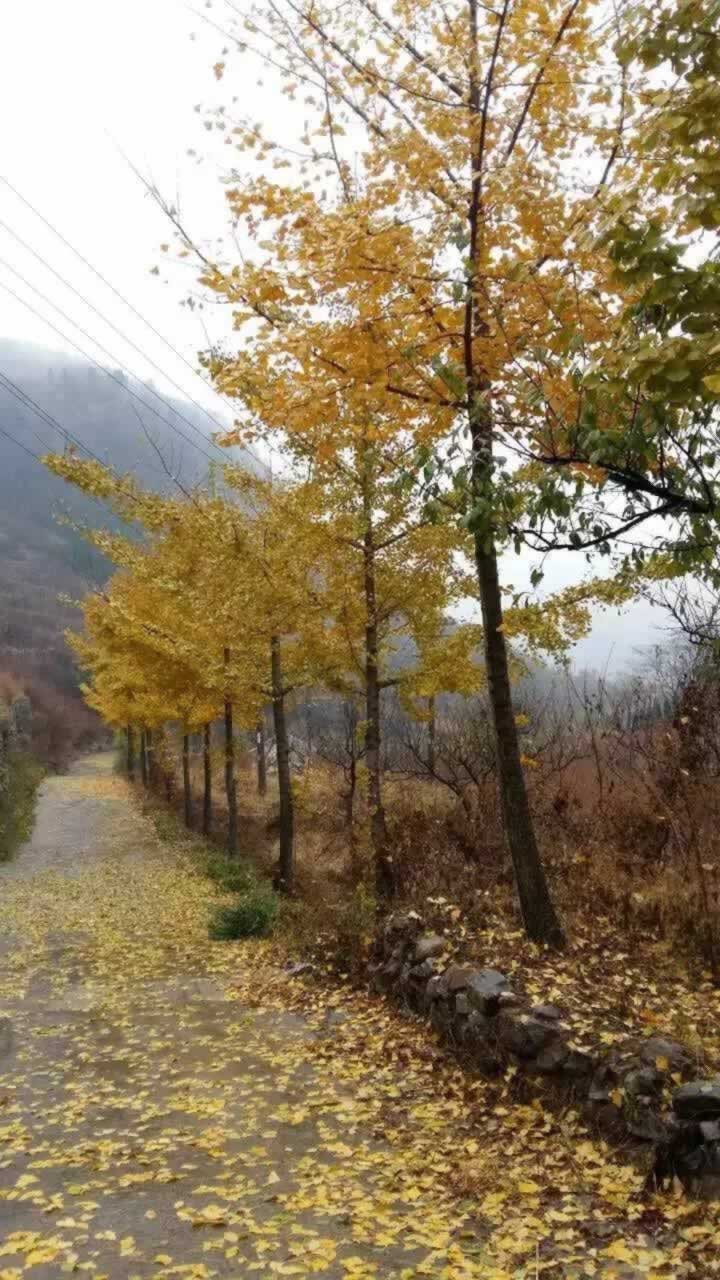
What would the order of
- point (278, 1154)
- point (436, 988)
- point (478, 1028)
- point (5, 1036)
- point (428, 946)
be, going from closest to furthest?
1. point (278, 1154)
2. point (478, 1028)
3. point (436, 988)
4. point (5, 1036)
5. point (428, 946)

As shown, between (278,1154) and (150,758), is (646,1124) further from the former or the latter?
(150,758)

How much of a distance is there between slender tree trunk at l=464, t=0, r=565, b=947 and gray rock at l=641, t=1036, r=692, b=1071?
66.8 inches

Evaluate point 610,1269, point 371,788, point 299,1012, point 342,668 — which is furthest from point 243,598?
point 610,1269

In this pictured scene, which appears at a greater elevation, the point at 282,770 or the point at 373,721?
the point at 373,721

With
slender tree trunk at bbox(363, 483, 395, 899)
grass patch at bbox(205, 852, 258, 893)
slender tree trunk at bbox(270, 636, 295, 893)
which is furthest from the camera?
grass patch at bbox(205, 852, 258, 893)

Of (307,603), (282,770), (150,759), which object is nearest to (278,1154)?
(307,603)

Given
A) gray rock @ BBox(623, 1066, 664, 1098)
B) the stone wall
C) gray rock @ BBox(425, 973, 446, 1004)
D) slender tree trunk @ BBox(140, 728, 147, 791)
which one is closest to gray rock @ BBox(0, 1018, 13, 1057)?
the stone wall

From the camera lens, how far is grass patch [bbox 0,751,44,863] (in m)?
19.3

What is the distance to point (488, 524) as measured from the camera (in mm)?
4656

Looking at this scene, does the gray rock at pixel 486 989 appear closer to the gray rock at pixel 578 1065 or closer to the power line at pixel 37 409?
the gray rock at pixel 578 1065

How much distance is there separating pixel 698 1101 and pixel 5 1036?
544 centimetres

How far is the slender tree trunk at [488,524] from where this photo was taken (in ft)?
14.8

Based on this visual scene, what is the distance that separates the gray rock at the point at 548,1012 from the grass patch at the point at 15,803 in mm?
14923

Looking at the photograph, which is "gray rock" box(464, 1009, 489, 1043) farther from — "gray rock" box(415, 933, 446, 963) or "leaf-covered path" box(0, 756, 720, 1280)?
"gray rock" box(415, 933, 446, 963)
